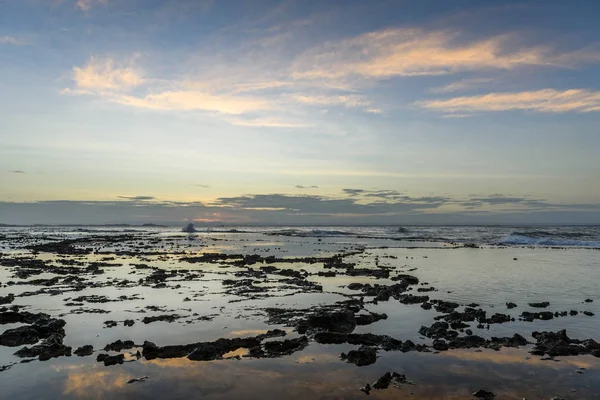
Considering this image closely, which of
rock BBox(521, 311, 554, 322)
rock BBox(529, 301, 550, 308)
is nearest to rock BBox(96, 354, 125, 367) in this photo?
rock BBox(521, 311, 554, 322)

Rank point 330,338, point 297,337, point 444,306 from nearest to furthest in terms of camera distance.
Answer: point 330,338
point 297,337
point 444,306

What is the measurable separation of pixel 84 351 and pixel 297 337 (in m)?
7.09

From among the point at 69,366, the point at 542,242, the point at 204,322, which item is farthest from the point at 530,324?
the point at 542,242

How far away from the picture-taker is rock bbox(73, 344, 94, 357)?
12738 millimetres

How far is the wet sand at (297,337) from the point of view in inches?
416

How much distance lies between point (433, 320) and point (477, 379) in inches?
238

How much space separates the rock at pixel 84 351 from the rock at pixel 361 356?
8187 mm

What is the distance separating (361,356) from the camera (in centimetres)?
1233

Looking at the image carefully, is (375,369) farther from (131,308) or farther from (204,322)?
(131,308)

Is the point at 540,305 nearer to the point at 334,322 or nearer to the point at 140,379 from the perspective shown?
the point at 334,322

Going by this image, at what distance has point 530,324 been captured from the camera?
1619 centimetres

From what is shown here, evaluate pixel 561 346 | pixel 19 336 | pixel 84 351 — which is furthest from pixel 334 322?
pixel 19 336

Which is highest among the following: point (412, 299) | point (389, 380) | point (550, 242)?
point (389, 380)

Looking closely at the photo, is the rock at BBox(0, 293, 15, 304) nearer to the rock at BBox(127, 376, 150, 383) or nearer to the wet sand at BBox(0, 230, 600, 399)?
the wet sand at BBox(0, 230, 600, 399)
